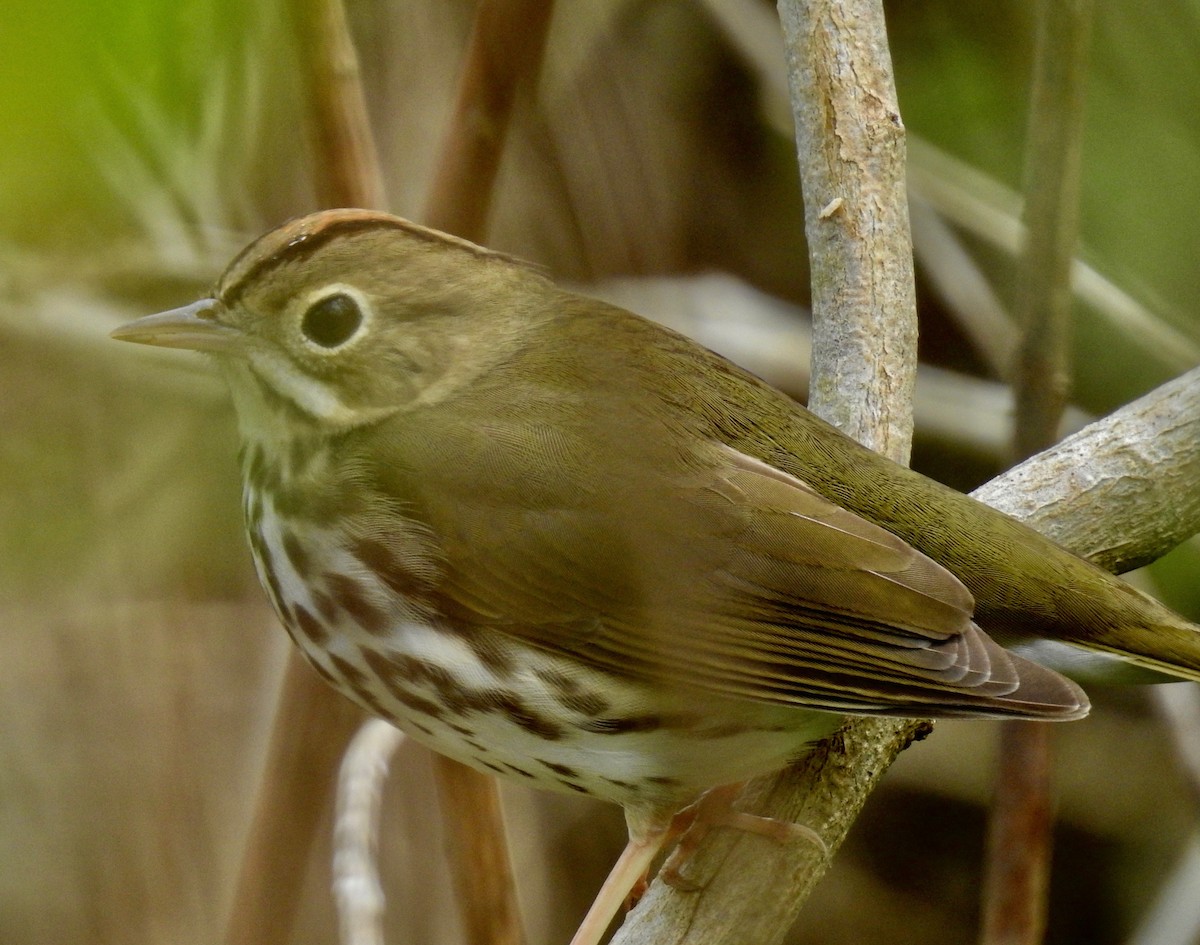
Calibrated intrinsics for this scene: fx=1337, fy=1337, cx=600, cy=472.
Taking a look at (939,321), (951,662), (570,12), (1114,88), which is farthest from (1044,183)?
(939,321)

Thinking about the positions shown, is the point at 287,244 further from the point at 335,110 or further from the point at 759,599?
the point at 759,599

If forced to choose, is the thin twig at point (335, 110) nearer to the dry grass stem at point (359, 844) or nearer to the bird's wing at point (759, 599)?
the bird's wing at point (759, 599)

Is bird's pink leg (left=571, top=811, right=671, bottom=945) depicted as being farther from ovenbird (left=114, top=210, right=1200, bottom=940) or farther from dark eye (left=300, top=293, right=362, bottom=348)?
dark eye (left=300, top=293, right=362, bottom=348)

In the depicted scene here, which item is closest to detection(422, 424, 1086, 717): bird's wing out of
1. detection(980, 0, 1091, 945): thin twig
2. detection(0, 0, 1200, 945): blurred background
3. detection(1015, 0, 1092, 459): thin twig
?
detection(980, 0, 1091, 945): thin twig

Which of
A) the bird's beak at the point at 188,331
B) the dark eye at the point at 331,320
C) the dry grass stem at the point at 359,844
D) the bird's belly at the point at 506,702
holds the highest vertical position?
the dark eye at the point at 331,320

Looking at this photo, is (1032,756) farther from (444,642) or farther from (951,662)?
(444,642)

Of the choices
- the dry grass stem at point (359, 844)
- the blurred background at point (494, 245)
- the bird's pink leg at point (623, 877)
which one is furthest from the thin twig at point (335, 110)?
the bird's pink leg at point (623, 877)
